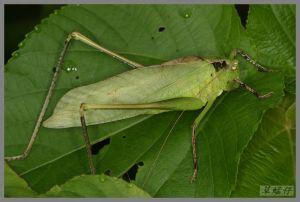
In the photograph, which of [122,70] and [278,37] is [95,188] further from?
[278,37]

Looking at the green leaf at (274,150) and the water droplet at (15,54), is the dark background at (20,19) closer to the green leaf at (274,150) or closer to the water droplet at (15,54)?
the water droplet at (15,54)

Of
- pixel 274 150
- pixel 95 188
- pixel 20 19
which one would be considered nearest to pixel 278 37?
pixel 274 150

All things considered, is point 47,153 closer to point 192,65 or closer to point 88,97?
point 88,97

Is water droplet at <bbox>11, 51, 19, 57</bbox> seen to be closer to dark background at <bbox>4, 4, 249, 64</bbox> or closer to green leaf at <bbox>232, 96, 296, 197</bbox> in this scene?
dark background at <bbox>4, 4, 249, 64</bbox>

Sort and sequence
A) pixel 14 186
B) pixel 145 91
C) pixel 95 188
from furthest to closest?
pixel 145 91, pixel 14 186, pixel 95 188

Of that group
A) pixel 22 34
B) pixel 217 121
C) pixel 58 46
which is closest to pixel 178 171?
pixel 217 121

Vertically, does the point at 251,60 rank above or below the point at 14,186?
above

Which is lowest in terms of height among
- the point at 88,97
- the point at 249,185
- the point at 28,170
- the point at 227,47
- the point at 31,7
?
the point at 249,185

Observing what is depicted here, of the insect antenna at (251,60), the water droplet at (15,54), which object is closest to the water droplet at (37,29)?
the water droplet at (15,54)
